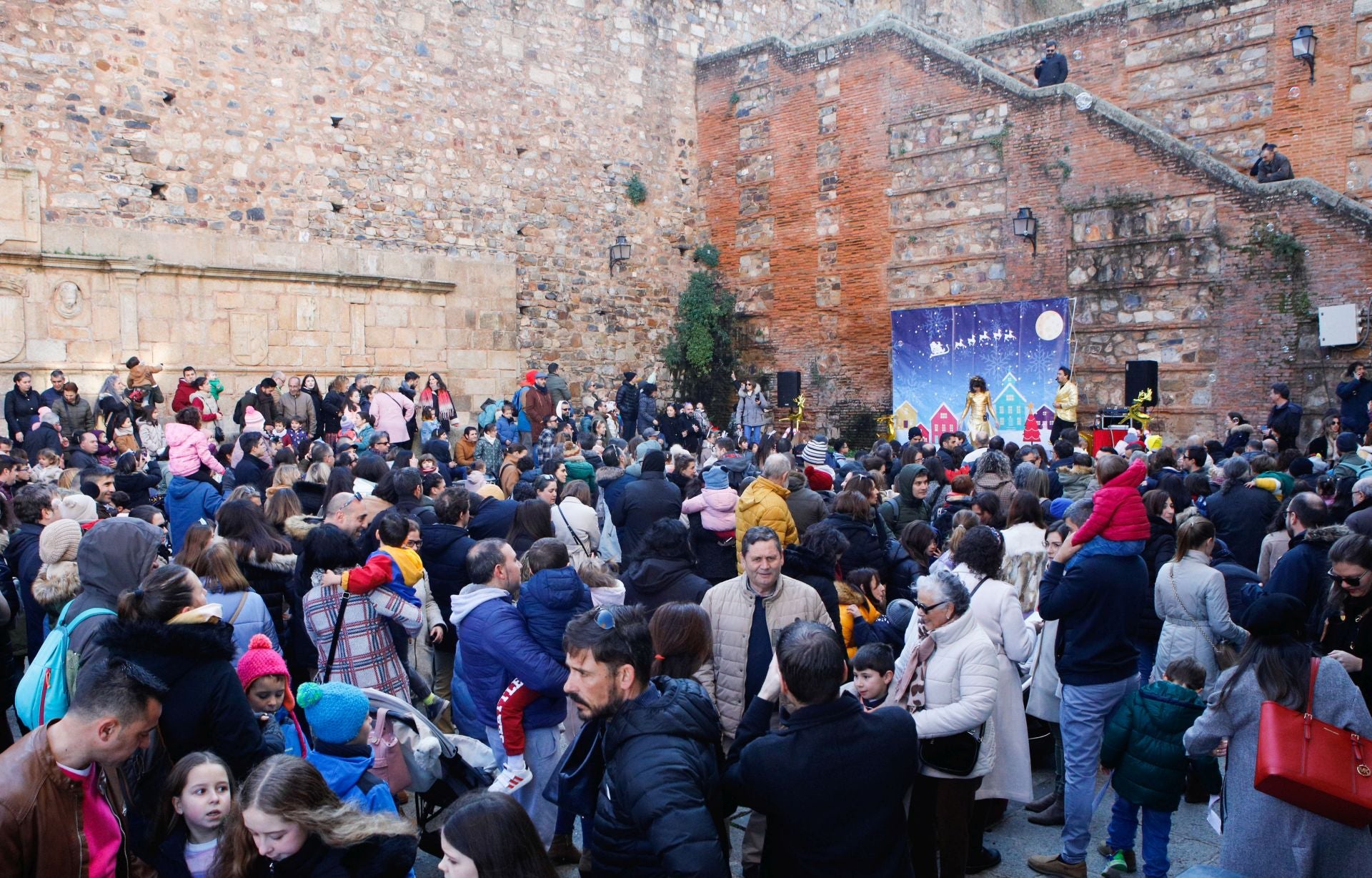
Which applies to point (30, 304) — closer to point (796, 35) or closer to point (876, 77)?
point (876, 77)

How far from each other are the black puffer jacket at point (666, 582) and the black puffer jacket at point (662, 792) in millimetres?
1864

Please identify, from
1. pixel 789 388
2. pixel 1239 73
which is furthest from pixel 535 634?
pixel 1239 73

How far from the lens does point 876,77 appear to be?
17562 millimetres

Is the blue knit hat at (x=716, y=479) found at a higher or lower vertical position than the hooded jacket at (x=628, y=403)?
lower

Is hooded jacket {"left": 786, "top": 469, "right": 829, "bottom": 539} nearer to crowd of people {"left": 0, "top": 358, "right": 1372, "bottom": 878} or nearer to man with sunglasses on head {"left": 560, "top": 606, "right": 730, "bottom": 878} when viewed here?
crowd of people {"left": 0, "top": 358, "right": 1372, "bottom": 878}

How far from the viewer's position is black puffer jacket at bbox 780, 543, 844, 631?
4988 mm

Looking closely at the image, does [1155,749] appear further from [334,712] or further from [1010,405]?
[1010,405]

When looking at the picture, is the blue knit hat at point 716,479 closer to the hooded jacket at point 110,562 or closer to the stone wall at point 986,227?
the hooded jacket at point 110,562

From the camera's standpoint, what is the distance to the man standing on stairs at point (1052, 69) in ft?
54.5

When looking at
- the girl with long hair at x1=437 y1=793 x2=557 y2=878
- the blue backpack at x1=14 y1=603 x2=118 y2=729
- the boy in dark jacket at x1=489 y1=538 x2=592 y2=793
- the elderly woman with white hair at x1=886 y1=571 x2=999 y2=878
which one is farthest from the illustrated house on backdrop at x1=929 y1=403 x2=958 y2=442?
the girl with long hair at x1=437 y1=793 x2=557 y2=878

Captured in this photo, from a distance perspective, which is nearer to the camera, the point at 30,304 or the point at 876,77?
the point at 30,304

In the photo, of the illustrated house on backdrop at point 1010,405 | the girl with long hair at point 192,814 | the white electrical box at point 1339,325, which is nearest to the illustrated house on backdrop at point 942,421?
the illustrated house on backdrop at point 1010,405

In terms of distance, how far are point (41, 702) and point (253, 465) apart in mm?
5090

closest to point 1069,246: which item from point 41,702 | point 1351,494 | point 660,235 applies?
point 660,235
